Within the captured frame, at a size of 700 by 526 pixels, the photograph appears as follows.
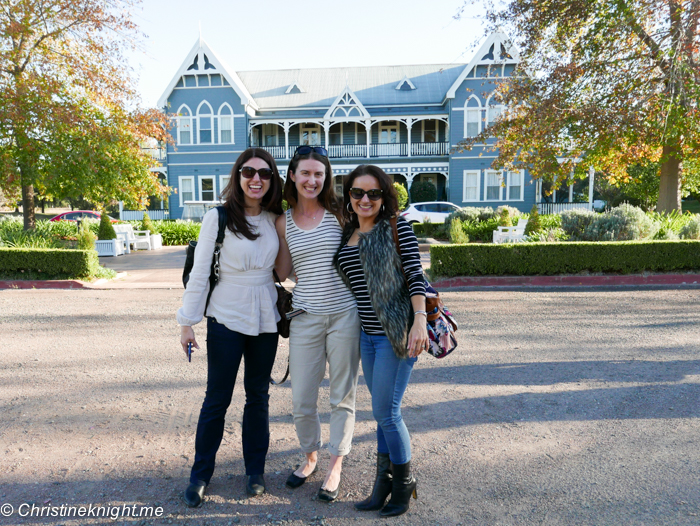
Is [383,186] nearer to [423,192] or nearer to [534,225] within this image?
[534,225]

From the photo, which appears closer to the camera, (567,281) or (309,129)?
(567,281)

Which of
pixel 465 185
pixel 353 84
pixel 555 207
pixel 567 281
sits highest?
pixel 353 84

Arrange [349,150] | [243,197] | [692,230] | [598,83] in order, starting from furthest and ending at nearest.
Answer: [349,150], [598,83], [692,230], [243,197]

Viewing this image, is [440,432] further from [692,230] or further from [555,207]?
[555,207]

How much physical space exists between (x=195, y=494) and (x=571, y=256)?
9677 mm

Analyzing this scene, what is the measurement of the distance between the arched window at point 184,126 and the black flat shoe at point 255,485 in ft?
98.3

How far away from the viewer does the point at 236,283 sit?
286 centimetres

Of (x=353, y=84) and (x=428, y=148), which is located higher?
(x=353, y=84)

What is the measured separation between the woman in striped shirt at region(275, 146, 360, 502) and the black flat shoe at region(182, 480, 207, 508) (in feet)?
1.67

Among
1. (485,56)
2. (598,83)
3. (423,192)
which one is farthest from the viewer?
(423,192)

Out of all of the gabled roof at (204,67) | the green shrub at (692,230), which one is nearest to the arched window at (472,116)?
the gabled roof at (204,67)

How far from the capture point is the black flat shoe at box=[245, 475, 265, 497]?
2896 millimetres

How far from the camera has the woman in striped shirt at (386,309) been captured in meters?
2.62

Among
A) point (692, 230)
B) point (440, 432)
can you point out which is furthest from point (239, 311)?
point (692, 230)
